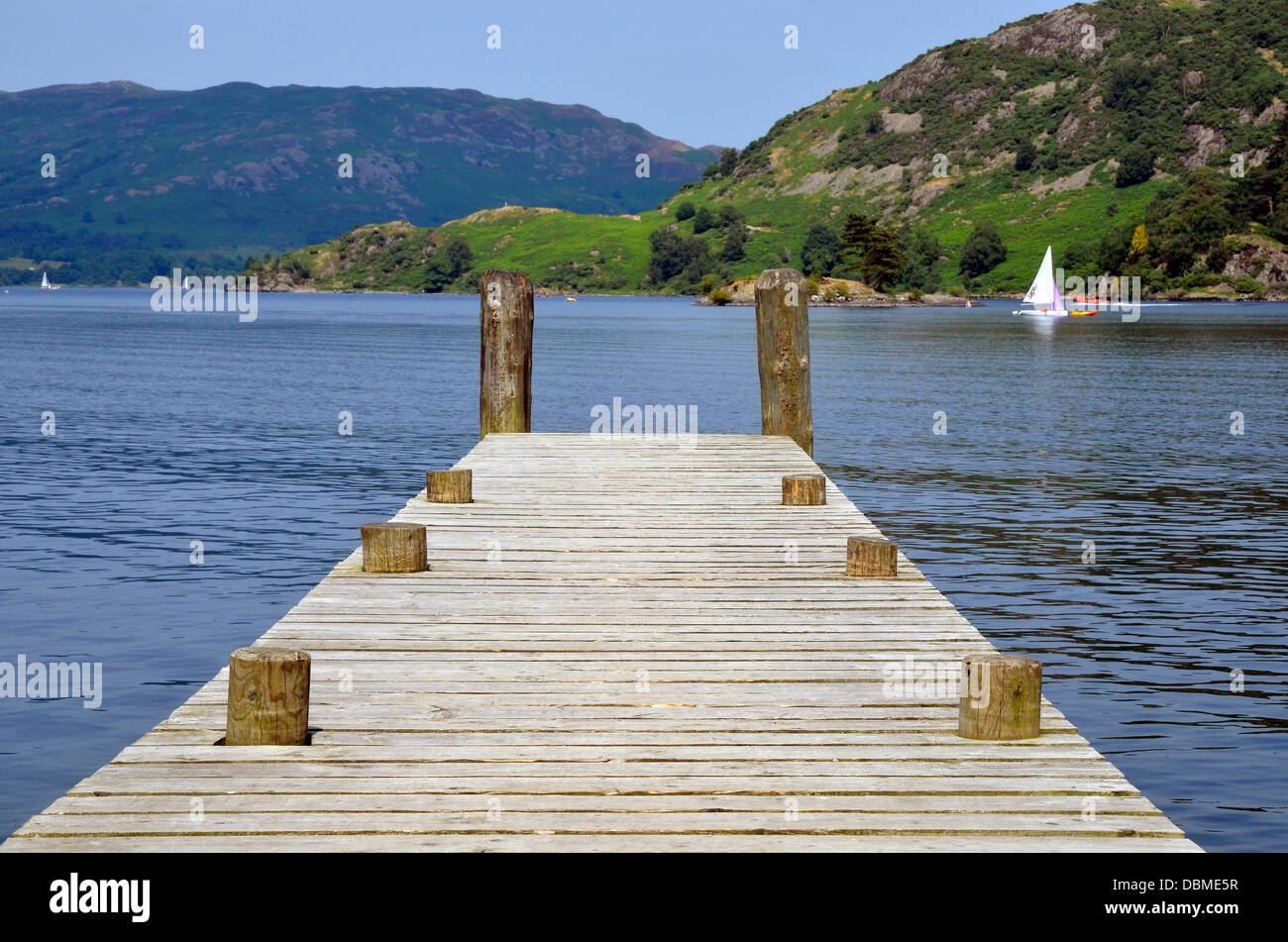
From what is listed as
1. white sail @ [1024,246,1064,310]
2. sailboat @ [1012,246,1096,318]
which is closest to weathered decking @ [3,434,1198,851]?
sailboat @ [1012,246,1096,318]

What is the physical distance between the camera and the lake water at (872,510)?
12.5 metres

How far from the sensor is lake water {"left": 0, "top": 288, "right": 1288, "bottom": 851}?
493 inches

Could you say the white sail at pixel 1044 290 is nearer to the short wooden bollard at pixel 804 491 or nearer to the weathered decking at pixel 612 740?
the short wooden bollard at pixel 804 491

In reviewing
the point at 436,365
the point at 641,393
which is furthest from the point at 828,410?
the point at 436,365

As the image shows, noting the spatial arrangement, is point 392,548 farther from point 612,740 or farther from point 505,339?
point 505,339

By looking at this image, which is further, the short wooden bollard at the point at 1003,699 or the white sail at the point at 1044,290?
the white sail at the point at 1044,290

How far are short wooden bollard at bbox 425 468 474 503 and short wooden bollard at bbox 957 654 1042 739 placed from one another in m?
8.15

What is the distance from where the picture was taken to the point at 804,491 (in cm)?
1458

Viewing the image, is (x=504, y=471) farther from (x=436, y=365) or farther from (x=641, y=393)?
(x=436, y=365)

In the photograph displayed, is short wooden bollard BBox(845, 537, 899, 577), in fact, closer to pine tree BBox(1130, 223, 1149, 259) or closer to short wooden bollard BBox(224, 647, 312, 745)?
short wooden bollard BBox(224, 647, 312, 745)

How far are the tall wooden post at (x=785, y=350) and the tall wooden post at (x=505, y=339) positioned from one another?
3518 mm

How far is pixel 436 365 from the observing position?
232 feet

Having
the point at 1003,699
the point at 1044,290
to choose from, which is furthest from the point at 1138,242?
the point at 1003,699

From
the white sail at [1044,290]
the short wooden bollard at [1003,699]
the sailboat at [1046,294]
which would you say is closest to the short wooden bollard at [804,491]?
the short wooden bollard at [1003,699]
